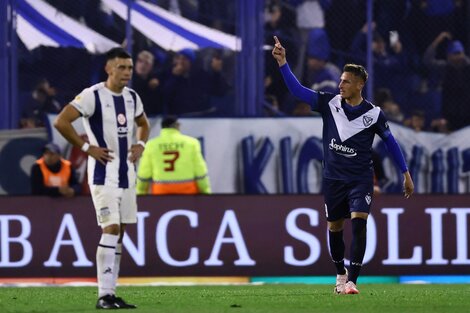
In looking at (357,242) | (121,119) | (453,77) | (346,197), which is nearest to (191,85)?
(453,77)

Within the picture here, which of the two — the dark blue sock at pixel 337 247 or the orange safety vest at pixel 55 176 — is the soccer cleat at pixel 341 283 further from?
the orange safety vest at pixel 55 176

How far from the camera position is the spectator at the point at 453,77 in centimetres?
1938

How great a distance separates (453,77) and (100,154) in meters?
9.93

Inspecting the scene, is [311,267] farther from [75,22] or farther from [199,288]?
[75,22]

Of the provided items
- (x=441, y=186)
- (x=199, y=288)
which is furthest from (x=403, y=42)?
(x=199, y=288)

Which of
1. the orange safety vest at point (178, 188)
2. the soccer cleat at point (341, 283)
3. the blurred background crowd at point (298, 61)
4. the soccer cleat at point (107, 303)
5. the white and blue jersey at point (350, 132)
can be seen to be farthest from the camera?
the blurred background crowd at point (298, 61)

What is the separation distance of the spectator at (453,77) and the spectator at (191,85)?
2944 mm

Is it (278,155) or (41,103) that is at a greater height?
(41,103)

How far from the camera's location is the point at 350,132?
1167 cm

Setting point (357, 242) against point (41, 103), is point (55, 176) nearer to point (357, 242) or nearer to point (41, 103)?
point (41, 103)

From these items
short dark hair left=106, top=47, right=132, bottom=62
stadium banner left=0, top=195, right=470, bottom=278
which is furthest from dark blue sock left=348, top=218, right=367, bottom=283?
stadium banner left=0, top=195, right=470, bottom=278

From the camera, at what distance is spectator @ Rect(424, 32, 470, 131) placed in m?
19.4

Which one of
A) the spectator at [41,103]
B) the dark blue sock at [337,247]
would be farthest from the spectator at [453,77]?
the dark blue sock at [337,247]

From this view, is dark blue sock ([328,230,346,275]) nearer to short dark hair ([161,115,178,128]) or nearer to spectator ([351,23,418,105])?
short dark hair ([161,115,178,128])
